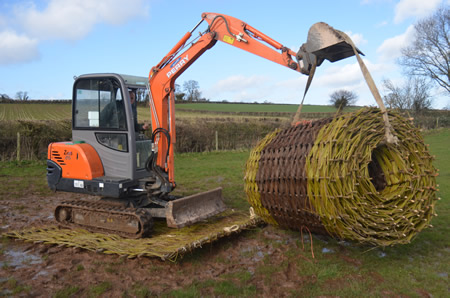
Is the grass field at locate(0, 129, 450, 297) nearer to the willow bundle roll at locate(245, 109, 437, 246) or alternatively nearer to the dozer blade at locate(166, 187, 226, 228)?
the willow bundle roll at locate(245, 109, 437, 246)

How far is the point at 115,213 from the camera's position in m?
6.46

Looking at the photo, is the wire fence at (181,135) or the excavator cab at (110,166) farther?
the wire fence at (181,135)

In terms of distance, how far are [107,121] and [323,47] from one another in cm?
406

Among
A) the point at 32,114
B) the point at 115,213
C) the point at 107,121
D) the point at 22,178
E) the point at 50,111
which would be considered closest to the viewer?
the point at 115,213

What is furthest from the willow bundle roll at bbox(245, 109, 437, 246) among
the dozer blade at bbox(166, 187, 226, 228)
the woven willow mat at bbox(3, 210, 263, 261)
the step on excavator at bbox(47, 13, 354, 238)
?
the step on excavator at bbox(47, 13, 354, 238)

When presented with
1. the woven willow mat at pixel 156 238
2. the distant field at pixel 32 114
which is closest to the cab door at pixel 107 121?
the woven willow mat at pixel 156 238

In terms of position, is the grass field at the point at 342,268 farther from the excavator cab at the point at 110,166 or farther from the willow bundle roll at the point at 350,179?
the excavator cab at the point at 110,166

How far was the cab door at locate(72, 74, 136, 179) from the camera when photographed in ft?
21.9

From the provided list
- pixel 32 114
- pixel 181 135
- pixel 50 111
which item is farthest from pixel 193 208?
pixel 50 111

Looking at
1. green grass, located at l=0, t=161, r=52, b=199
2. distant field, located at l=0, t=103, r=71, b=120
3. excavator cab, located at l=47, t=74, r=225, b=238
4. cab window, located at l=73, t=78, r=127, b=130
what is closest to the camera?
excavator cab, located at l=47, t=74, r=225, b=238

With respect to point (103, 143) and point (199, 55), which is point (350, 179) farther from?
point (103, 143)

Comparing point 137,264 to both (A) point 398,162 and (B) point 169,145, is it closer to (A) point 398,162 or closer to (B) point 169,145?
(B) point 169,145

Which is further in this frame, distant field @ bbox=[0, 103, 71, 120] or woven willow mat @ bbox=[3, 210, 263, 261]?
distant field @ bbox=[0, 103, 71, 120]

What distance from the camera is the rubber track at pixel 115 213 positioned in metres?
6.14
